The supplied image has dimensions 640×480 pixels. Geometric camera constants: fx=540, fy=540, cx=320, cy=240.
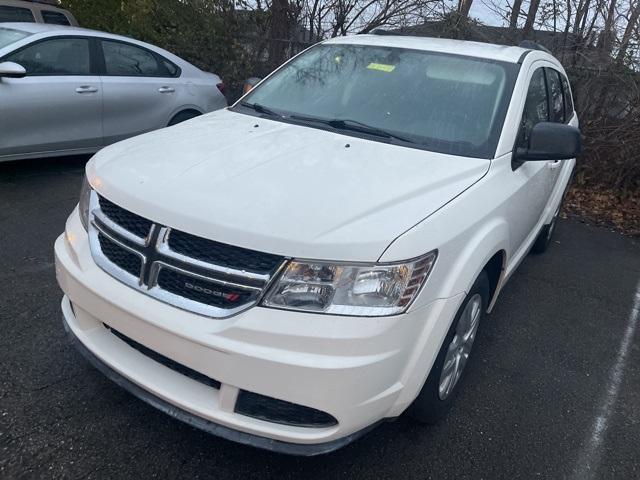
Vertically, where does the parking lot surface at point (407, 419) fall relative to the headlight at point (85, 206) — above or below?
below

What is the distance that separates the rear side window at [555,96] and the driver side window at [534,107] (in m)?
0.18

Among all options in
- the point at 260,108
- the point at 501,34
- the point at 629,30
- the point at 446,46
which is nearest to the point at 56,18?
the point at 501,34

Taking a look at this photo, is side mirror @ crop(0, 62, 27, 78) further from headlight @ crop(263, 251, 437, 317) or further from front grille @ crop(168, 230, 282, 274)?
headlight @ crop(263, 251, 437, 317)

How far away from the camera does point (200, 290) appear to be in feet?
6.49

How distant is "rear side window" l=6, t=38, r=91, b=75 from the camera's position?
5156 millimetres

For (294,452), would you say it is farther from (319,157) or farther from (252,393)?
(319,157)

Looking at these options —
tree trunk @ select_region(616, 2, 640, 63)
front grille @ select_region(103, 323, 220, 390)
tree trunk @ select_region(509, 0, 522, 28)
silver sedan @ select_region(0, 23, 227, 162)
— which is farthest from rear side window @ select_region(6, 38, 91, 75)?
tree trunk @ select_region(616, 2, 640, 63)

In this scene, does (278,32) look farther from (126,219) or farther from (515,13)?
(126,219)

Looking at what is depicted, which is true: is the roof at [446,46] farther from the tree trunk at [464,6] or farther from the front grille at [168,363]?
the tree trunk at [464,6]

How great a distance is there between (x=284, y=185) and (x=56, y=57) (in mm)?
4368

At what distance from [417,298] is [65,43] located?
16.7 ft

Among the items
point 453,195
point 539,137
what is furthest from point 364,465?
point 539,137

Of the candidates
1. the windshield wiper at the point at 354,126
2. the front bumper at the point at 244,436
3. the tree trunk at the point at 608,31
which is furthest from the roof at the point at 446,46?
the tree trunk at the point at 608,31

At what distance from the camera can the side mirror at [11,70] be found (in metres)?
4.74
